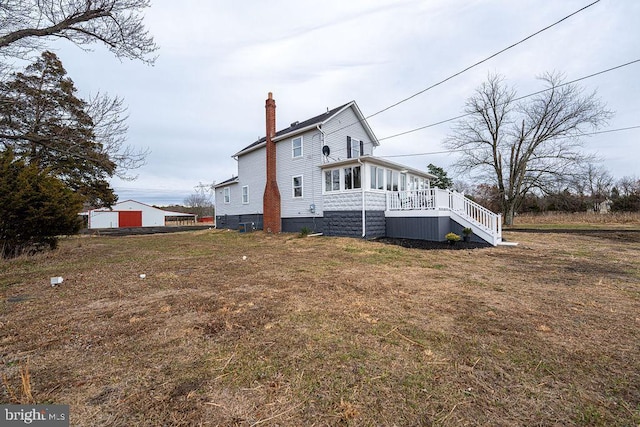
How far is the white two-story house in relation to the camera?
1082cm

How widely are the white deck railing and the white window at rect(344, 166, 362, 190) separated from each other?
2.44 metres

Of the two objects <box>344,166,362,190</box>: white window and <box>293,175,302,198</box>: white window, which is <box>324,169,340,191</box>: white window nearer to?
<box>344,166,362,190</box>: white window

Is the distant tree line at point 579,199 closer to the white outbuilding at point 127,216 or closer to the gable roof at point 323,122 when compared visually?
the gable roof at point 323,122

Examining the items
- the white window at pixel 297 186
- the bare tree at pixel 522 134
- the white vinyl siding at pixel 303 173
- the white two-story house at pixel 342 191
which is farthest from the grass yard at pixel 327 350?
the bare tree at pixel 522 134

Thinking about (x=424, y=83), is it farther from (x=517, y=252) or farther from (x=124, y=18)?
(x=124, y=18)

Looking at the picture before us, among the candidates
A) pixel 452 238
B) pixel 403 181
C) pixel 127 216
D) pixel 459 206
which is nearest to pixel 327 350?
pixel 452 238

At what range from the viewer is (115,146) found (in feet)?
26.8

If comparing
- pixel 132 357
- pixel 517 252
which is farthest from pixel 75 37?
pixel 517 252

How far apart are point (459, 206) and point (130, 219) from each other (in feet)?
152

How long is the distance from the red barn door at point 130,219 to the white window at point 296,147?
38031mm

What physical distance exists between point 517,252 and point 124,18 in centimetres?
1335

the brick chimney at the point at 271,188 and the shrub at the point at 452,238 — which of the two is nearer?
the shrub at the point at 452,238

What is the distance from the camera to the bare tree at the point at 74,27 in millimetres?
6344

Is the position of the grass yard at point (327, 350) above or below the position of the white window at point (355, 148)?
below
